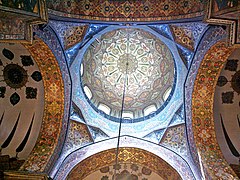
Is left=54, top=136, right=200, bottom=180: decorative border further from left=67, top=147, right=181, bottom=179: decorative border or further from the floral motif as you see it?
the floral motif

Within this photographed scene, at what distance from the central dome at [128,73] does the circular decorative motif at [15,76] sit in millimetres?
2297

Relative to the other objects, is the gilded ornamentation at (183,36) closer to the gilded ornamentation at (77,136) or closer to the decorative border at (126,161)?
the decorative border at (126,161)

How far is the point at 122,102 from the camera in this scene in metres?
10.0

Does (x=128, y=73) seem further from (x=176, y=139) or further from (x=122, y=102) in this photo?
(x=176, y=139)

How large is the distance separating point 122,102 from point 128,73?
128 inches

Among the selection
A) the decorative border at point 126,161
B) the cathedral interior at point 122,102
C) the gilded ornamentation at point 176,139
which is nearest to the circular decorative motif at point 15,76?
the cathedral interior at point 122,102

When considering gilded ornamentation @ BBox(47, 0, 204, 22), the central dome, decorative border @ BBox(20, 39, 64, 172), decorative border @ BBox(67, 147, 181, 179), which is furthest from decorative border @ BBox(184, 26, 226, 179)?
decorative border @ BBox(20, 39, 64, 172)

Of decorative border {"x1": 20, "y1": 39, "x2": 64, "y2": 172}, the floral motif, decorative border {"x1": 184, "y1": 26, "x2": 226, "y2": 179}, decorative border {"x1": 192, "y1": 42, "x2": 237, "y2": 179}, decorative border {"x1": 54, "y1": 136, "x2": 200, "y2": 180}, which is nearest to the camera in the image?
decorative border {"x1": 184, "y1": 26, "x2": 226, "y2": 179}

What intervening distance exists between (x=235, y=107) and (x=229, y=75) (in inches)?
40.5

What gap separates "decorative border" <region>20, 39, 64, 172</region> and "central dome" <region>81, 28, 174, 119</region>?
1.96 meters

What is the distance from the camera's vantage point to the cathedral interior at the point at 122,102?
8.73 metres

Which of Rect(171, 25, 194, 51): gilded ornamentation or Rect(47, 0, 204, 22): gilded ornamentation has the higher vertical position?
Rect(47, 0, 204, 22): gilded ornamentation

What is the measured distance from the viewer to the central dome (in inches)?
478

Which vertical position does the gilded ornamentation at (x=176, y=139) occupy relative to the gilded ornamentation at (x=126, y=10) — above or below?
below
